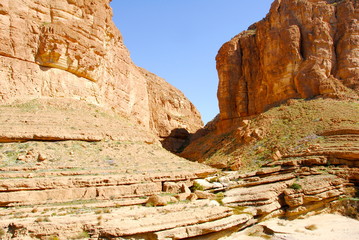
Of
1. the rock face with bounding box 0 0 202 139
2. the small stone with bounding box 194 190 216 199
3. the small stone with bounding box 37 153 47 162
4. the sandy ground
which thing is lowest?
the sandy ground

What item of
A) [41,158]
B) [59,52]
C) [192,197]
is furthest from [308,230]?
[59,52]

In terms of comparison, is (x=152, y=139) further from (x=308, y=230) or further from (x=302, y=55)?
(x=302, y=55)

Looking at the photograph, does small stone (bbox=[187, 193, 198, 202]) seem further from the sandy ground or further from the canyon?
the sandy ground

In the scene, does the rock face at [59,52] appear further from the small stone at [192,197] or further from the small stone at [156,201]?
the small stone at [192,197]

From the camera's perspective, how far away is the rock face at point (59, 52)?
68.4 ft

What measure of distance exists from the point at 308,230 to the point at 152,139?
39.3ft

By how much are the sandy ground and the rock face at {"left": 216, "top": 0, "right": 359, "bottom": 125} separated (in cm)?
1537

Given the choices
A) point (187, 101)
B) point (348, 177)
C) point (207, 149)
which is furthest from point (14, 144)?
point (187, 101)

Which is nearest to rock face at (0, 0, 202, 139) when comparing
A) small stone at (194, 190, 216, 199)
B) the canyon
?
the canyon

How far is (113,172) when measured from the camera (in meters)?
16.4

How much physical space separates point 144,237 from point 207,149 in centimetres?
2448

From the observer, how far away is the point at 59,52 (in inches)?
892

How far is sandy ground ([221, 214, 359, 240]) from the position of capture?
1504cm

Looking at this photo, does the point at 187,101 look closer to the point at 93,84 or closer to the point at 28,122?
the point at 93,84
